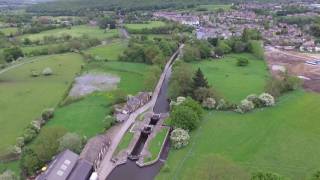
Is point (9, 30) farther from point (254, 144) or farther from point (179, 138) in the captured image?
point (254, 144)

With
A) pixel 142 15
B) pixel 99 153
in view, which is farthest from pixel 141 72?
pixel 142 15

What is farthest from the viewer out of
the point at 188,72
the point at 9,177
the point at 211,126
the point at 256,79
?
the point at 256,79

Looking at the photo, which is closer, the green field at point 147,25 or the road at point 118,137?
the road at point 118,137

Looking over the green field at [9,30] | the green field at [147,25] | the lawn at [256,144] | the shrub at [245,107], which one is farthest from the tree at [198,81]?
the green field at [9,30]

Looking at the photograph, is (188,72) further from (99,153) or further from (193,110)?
(99,153)

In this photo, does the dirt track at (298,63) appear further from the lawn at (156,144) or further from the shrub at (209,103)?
the lawn at (156,144)

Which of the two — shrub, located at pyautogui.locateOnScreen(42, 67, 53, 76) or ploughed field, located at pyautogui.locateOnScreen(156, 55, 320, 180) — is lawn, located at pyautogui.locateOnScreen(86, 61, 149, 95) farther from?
ploughed field, located at pyautogui.locateOnScreen(156, 55, 320, 180)
